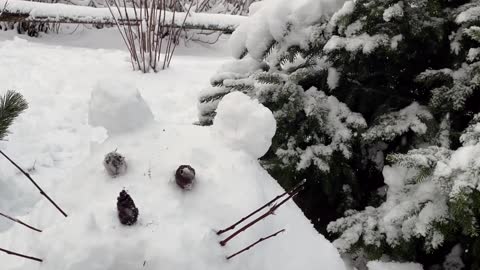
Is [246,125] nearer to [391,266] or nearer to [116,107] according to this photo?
[116,107]

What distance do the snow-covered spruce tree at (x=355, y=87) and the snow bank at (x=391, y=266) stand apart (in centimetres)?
4

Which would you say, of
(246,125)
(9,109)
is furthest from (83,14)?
(246,125)

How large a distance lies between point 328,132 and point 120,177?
1096mm

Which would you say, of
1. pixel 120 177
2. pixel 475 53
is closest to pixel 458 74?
pixel 475 53

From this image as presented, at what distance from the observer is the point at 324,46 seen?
6.20 ft

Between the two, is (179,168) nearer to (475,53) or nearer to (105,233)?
(105,233)

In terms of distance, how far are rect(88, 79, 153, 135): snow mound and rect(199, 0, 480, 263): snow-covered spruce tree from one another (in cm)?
86

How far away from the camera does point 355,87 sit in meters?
2.05

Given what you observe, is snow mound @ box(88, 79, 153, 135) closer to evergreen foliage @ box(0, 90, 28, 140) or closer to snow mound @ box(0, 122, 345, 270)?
snow mound @ box(0, 122, 345, 270)

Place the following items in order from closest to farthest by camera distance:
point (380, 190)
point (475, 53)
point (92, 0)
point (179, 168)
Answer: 1. point (179, 168)
2. point (475, 53)
3. point (380, 190)
4. point (92, 0)

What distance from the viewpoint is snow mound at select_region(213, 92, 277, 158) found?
1170 mm

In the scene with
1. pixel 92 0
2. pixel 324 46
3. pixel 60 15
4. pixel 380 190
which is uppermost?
pixel 324 46

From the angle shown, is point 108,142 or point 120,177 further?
point 108,142

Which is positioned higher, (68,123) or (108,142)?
(108,142)
